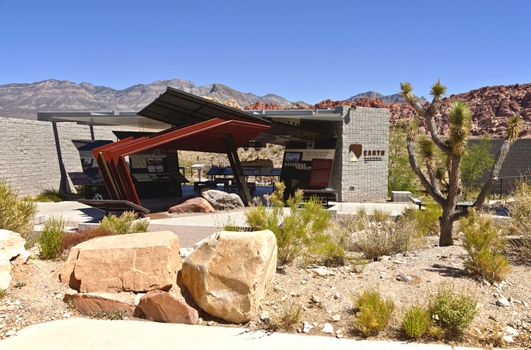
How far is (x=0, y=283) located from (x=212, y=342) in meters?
3.30

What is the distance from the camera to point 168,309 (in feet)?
20.8

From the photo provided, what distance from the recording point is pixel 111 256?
6.97 m

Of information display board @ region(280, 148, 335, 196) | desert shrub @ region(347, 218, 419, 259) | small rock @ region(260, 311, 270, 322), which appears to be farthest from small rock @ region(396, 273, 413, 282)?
information display board @ region(280, 148, 335, 196)

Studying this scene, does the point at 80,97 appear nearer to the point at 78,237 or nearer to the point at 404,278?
the point at 78,237

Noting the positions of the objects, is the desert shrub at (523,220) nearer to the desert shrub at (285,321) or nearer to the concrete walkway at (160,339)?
A: the concrete walkway at (160,339)

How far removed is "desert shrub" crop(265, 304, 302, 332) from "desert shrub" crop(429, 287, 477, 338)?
1.74 meters

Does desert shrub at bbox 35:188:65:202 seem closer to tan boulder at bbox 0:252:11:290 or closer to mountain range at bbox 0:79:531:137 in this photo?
tan boulder at bbox 0:252:11:290

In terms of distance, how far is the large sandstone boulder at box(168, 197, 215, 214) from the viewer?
1681 centimetres

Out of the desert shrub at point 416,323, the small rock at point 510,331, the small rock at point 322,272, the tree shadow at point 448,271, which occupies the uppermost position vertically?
the tree shadow at point 448,271

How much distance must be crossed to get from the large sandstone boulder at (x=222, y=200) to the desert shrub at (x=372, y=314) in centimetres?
1226

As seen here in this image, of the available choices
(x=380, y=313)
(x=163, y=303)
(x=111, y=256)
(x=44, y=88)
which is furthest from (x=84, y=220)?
(x=44, y=88)

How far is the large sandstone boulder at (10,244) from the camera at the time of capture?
6.92 m

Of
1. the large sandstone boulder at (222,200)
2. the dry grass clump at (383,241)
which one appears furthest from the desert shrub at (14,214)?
the large sandstone boulder at (222,200)

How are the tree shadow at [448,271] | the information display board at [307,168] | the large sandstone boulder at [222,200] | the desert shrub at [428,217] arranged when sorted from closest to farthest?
the tree shadow at [448,271] → the desert shrub at [428,217] → the large sandstone boulder at [222,200] → the information display board at [307,168]
